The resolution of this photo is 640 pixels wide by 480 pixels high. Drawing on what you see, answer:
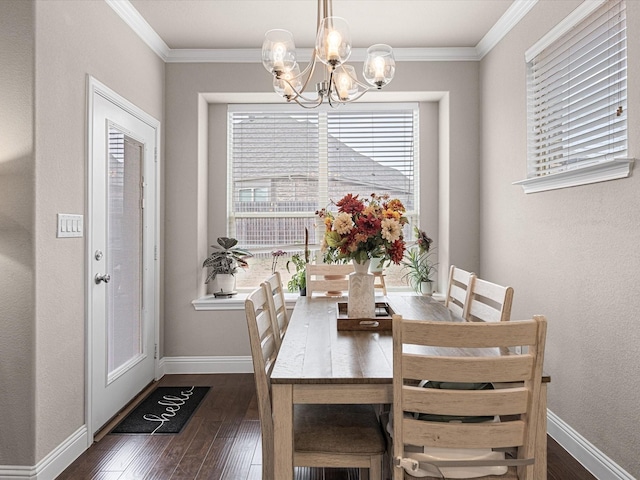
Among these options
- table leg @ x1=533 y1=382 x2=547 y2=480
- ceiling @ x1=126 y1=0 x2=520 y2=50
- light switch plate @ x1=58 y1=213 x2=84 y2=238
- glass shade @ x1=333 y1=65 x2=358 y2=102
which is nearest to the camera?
table leg @ x1=533 y1=382 x2=547 y2=480

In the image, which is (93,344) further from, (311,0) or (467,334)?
(311,0)

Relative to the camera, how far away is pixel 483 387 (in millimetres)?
1556

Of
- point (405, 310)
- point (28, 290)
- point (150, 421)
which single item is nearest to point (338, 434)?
point (405, 310)

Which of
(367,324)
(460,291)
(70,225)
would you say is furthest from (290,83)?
(460,291)

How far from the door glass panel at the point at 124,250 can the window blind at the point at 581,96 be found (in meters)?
2.69

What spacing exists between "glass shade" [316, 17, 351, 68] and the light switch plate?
155cm

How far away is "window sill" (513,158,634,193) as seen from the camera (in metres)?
2.15

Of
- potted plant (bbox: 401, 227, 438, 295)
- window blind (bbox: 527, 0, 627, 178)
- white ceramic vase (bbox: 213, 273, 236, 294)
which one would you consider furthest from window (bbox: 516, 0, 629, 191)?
white ceramic vase (bbox: 213, 273, 236, 294)

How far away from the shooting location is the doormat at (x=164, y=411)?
297 cm

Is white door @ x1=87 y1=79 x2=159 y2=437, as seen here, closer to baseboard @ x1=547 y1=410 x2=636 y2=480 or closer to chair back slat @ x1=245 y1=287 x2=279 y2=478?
chair back slat @ x1=245 y1=287 x2=279 y2=478

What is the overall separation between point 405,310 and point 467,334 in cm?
137

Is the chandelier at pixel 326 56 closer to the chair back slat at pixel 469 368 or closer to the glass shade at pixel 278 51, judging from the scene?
the glass shade at pixel 278 51

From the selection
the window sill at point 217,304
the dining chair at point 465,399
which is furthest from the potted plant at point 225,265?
the dining chair at point 465,399

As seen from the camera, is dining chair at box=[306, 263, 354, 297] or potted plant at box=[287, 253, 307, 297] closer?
dining chair at box=[306, 263, 354, 297]
